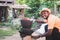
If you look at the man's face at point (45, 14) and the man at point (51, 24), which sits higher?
the man's face at point (45, 14)

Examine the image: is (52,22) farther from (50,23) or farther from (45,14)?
(45,14)

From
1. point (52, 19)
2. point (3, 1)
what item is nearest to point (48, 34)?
point (52, 19)

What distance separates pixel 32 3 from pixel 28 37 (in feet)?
58.8

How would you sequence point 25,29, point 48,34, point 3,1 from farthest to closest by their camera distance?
point 3,1, point 48,34, point 25,29

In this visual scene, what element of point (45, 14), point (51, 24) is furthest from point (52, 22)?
point (45, 14)

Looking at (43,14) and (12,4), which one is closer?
(43,14)

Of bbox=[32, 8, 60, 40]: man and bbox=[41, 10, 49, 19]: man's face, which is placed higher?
bbox=[41, 10, 49, 19]: man's face

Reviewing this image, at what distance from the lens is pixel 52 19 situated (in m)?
3.29

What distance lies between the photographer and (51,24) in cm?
328

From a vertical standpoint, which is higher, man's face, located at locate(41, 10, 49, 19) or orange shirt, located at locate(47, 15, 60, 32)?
man's face, located at locate(41, 10, 49, 19)

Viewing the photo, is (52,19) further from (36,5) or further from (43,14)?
(36,5)

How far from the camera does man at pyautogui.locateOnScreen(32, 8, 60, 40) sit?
10.7 ft

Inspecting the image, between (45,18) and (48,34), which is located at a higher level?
(45,18)

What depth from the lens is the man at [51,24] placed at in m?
3.27
